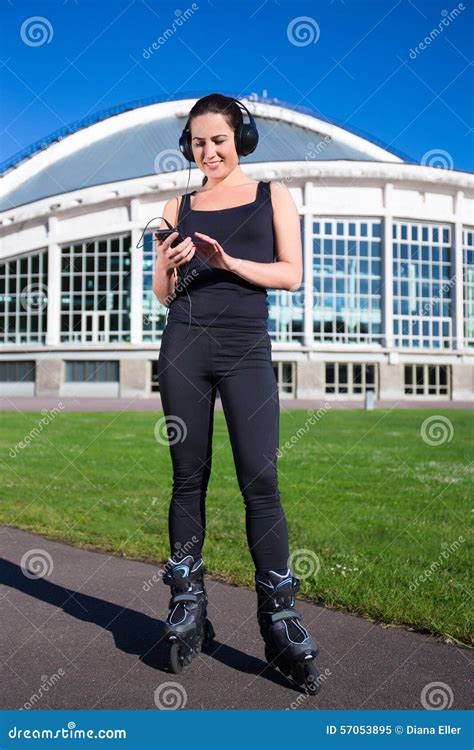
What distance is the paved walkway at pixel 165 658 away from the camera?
2627mm

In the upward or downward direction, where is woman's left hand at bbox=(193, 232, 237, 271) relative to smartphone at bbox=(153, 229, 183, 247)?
downward

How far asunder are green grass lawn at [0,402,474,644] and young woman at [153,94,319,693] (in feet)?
3.49

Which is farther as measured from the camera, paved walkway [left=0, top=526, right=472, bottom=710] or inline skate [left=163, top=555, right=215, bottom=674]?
inline skate [left=163, top=555, right=215, bottom=674]

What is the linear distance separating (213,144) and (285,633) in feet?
6.89

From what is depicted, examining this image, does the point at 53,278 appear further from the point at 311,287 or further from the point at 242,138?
the point at 242,138

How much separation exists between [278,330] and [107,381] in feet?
39.2

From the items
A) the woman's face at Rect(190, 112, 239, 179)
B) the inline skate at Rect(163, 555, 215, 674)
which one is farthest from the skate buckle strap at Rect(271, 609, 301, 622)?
the woman's face at Rect(190, 112, 239, 179)

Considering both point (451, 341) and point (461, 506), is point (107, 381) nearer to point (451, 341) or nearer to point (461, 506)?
point (451, 341)

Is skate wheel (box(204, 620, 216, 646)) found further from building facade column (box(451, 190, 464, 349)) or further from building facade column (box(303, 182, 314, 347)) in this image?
building facade column (box(451, 190, 464, 349))

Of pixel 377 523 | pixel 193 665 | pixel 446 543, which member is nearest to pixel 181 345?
pixel 193 665

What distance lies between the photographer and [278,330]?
154 ft

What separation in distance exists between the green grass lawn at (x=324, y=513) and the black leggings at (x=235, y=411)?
111cm

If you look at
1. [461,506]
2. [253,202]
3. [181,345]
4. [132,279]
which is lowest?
[461,506]

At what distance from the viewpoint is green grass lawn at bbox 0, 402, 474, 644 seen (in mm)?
4160
